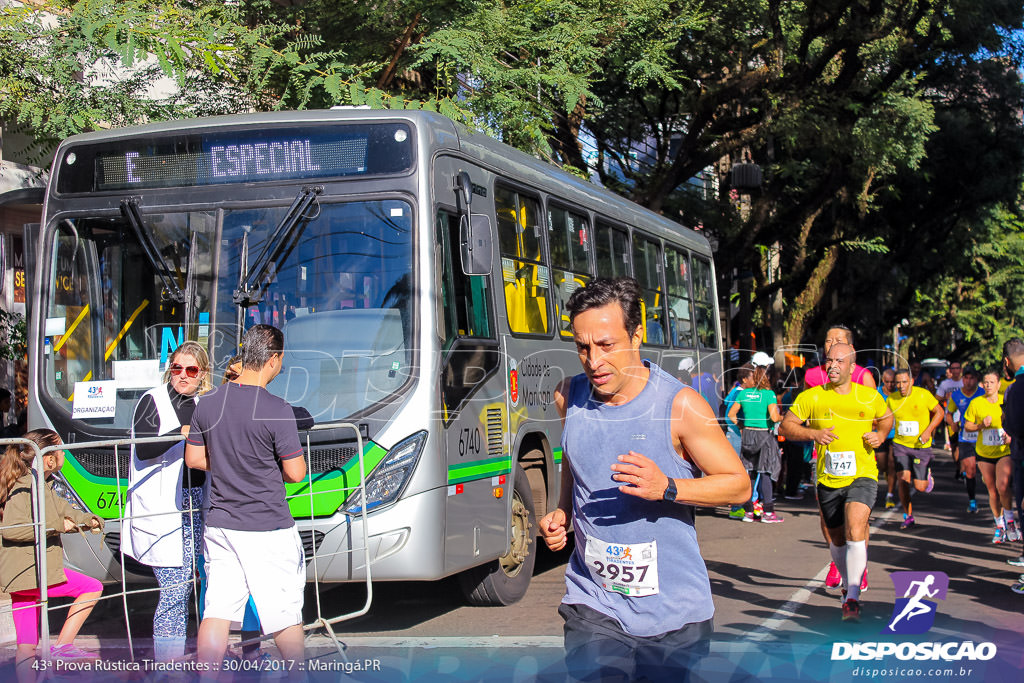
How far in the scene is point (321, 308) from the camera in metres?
7.06

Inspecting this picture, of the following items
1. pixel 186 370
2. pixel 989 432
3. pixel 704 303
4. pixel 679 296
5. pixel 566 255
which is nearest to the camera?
pixel 186 370

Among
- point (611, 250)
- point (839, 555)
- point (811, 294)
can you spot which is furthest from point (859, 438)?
point (811, 294)

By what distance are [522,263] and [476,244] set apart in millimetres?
1383

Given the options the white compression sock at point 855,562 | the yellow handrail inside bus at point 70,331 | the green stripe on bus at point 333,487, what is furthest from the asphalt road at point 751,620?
the yellow handrail inside bus at point 70,331

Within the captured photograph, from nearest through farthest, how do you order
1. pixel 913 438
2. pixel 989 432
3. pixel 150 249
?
pixel 150 249
pixel 989 432
pixel 913 438

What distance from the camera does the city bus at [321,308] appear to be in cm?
691

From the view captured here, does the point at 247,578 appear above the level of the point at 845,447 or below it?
below

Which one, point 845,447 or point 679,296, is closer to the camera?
point 845,447

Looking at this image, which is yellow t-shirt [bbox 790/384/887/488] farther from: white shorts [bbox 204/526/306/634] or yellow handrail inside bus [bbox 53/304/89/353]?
yellow handrail inside bus [bbox 53/304/89/353]

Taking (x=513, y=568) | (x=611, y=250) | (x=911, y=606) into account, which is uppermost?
(x=611, y=250)

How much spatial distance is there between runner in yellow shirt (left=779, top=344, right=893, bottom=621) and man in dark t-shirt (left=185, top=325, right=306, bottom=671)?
397 centimetres

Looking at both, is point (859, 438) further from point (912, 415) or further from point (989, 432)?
point (912, 415)

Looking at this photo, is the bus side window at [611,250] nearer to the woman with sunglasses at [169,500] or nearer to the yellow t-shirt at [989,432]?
the yellow t-shirt at [989,432]

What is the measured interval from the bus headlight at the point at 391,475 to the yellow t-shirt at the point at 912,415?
24.5 ft
